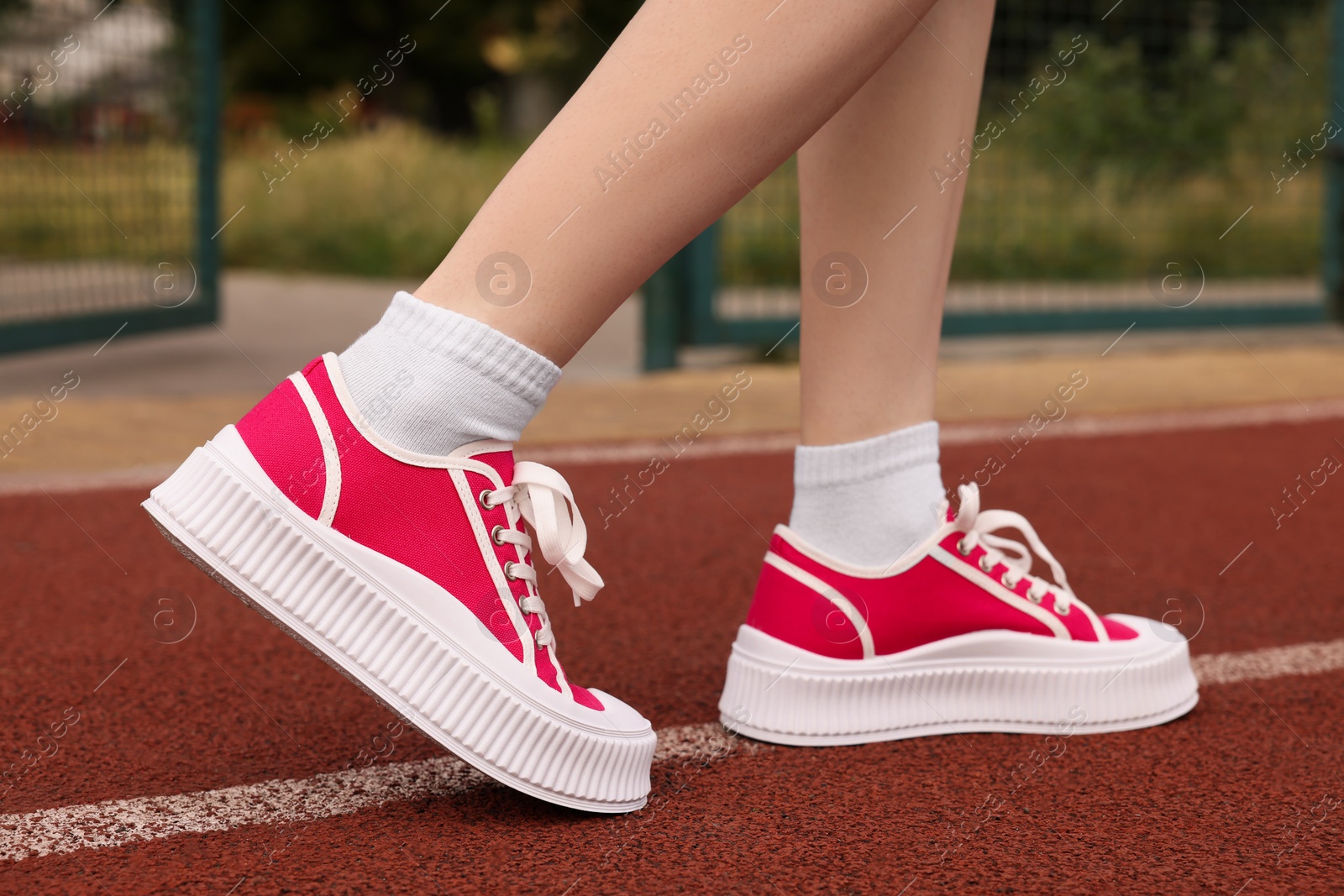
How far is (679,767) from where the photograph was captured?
145 centimetres

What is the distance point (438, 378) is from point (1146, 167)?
575 cm

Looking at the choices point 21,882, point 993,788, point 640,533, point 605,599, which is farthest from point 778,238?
point 21,882

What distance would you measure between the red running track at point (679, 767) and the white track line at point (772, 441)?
0.46 m

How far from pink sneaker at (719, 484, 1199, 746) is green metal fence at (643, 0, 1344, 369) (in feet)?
12.3

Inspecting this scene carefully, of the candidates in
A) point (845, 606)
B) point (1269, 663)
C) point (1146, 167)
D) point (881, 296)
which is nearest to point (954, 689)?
point (845, 606)

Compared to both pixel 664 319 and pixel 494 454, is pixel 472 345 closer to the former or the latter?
pixel 494 454

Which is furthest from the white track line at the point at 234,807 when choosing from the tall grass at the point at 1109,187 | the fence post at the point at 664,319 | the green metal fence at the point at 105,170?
the tall grass at the point at 1109,187

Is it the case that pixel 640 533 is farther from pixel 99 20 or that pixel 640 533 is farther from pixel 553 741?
pixel 99 20

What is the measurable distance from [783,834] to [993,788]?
0.26 m

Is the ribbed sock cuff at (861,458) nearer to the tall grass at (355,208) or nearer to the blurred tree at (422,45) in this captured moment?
the tall grass at (355,208)

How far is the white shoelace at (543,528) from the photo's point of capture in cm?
130

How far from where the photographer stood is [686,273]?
Result: 4.80 metres

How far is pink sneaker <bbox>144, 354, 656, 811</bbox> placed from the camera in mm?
1221

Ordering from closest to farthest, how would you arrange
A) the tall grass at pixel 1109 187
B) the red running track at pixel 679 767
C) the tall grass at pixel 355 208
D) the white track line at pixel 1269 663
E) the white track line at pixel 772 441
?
1. the red running track at pixel 679 767
2. the white track line at pixel 1269 663
3. the white track line at pixel 772 441
4. the tall grass at pixel 1109 187
5. the tall grass at pixel 355 208
